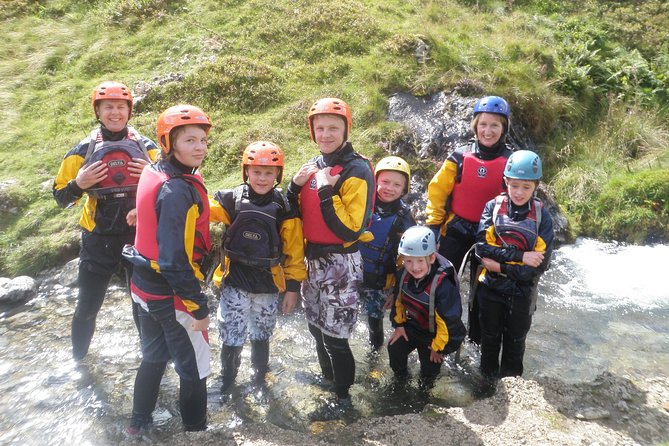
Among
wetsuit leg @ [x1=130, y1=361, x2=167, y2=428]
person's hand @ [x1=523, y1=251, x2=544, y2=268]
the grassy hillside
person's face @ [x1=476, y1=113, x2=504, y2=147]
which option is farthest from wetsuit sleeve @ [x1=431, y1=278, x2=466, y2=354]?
the grassy hillside

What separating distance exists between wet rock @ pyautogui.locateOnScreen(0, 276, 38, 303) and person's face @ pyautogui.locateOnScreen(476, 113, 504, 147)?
21.4 feet

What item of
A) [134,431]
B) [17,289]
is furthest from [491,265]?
[17,289]

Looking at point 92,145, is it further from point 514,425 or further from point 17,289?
point 514,425

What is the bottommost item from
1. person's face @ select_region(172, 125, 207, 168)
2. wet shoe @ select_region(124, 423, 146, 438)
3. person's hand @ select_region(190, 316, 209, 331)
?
wet shoe @ select_region(124, 423, 146, 438)

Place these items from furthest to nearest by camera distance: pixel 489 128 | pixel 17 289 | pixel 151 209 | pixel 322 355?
pixel 17 289 < pixel 322 355 < pixel 489 128 < pixel 151 209

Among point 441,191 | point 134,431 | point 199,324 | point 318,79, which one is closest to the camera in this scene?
point 199,324

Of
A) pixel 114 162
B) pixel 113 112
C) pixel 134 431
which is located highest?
pixel 113 112

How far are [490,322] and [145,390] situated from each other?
3314 mm

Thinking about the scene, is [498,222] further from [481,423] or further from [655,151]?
[655,151]

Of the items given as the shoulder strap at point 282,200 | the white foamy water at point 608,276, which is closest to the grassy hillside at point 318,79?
the white foamy water at point 608,276

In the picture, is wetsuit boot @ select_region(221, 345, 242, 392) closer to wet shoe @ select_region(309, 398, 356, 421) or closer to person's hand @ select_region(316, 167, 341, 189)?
wet shoe @ select_region(309, 398, 356, 421)

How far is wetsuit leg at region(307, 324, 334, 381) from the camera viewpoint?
504 cm

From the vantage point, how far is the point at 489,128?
5.05m

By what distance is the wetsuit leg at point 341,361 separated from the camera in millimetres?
4645
